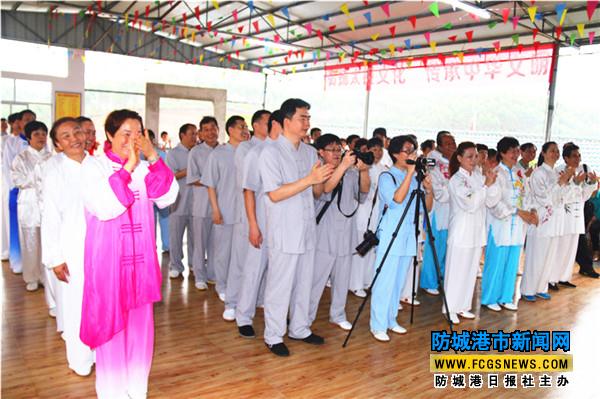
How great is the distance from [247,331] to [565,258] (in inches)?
143

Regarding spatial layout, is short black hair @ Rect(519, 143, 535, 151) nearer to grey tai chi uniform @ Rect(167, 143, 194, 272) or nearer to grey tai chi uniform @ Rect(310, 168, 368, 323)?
grey tai chi uniform @ Rect(310, 168, 368, 323)

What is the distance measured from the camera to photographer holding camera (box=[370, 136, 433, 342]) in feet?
11.0

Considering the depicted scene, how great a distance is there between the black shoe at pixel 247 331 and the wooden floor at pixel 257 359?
50 mm

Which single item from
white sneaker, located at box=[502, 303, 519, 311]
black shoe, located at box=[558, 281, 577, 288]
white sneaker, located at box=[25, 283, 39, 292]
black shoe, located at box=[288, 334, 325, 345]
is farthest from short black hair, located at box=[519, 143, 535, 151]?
white sneaker, located at box=[25, 283, 39, 292]

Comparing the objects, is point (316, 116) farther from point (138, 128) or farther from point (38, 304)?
point (138, 128)

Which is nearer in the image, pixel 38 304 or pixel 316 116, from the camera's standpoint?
pixel 38 304

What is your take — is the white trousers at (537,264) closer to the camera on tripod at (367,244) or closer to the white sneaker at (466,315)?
the white sneaker at (466,315)

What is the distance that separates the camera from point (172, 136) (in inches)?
528

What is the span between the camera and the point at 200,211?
14.9 feet

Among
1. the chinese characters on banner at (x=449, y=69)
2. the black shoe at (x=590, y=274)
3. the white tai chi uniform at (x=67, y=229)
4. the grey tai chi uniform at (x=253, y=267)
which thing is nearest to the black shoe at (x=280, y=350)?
the grey tai chi uniform at (x=253, y=267)

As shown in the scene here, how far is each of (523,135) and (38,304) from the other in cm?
796

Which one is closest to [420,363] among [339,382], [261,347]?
[339,382]

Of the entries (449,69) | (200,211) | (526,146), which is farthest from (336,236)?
(449,69)

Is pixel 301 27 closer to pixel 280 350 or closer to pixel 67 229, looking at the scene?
pixel 280 350
